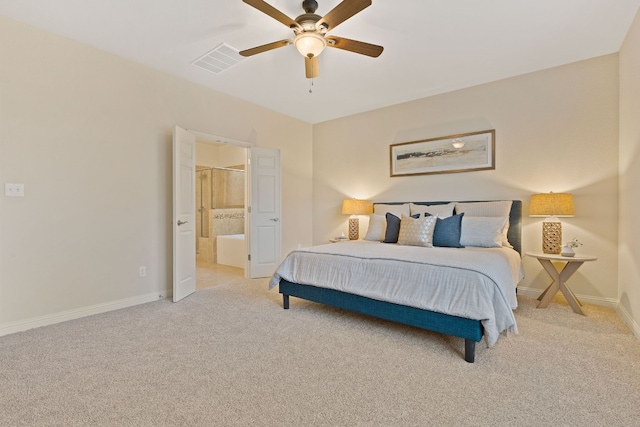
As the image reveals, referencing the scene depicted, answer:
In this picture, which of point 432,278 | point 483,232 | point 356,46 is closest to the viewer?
point 432,278

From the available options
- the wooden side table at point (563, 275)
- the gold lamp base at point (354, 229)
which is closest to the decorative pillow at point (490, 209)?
the wooden side table at point (563, 275)

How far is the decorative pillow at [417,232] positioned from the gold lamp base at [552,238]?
3.78ft

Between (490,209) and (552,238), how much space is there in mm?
686

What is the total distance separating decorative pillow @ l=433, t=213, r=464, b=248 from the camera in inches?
131

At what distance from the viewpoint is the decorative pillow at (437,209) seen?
3880 millimetres

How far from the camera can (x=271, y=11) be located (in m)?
2.14

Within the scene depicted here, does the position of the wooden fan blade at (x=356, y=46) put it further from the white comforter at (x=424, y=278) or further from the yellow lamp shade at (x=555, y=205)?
the yellow lamp shade at (x=555, y=205)

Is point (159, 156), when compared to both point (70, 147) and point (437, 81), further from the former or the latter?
point (437, 81)

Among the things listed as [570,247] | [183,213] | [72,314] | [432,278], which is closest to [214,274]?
[183,213]

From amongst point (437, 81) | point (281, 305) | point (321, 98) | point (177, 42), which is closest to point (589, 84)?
point (437, 81)

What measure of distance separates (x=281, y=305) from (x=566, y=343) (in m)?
2.48

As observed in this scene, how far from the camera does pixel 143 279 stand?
3461 mm

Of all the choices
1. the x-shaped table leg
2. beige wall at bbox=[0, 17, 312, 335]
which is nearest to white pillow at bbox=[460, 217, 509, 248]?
the x-shaped table leg

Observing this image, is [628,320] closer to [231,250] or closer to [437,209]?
[437,209]
